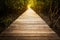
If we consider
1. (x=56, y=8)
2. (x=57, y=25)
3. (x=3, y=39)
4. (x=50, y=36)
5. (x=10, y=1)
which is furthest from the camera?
(x=10, y=1)

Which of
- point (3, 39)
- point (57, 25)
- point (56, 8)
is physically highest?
point (3, 39)

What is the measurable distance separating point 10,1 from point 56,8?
1351 mm

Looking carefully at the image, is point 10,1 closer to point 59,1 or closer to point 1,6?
point 1,6

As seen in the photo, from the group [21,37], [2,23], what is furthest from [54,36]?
[2,23]

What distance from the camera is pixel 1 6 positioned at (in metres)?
3.46

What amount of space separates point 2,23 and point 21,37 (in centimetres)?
113

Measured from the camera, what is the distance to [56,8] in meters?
3.36

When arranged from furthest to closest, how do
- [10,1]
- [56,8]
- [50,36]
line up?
[10,1]
[56,8]
[50,36]

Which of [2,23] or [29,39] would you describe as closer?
[29,39]

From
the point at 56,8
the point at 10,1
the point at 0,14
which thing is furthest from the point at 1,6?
the point at 56,8

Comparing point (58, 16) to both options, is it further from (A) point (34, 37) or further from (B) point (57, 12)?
(A) point (34, 37)

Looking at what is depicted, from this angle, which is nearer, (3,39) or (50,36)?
A: (3,39)

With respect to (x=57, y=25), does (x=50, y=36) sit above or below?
above

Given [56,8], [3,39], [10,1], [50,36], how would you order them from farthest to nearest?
[10,1] → [56,8] → [50,36] → [3,39]
